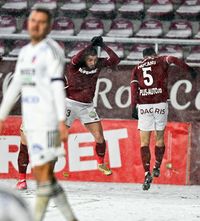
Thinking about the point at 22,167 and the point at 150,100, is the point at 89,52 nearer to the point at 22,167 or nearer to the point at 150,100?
the point at 150,100

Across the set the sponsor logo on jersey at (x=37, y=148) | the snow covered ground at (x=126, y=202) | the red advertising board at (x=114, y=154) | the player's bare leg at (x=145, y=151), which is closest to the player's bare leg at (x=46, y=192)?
the sponsor logo on jersey at (x=37, y=148)

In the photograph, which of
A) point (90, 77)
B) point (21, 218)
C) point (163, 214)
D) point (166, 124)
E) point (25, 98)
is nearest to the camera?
point (21, 218)

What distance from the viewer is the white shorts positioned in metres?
6.73

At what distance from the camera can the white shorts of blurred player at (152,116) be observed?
40.5 feet

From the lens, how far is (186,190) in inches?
498

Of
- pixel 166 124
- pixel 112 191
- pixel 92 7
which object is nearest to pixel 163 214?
pixel 112 191

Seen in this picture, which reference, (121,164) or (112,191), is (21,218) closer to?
(112,191)

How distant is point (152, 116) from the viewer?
40.9 feet

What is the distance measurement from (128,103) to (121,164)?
0.98 meters

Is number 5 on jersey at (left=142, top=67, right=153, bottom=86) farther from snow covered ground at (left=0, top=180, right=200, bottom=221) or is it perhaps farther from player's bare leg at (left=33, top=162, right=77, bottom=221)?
player's bare leg at (left=33, top=162, right=77, bottom=221)

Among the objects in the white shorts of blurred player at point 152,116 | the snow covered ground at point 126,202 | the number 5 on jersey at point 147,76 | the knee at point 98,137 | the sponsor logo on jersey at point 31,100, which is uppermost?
the sponsor logo on jersey at point 31,100

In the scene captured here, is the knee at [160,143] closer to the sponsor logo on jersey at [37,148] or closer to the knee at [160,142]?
the knee at [160,142]

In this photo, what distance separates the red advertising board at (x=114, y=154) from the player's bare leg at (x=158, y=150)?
1.79 feet

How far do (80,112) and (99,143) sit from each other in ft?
1.81
